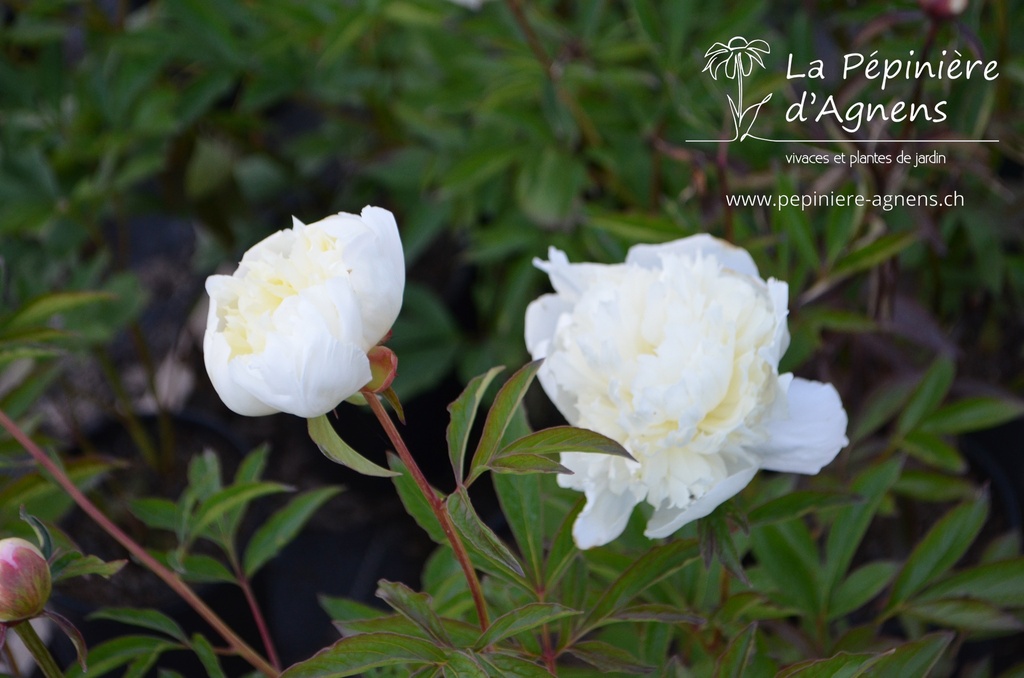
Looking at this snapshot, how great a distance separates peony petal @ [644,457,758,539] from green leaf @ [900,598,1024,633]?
19cm

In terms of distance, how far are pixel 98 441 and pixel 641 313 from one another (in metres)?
0.97

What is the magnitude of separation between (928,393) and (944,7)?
0.91ft

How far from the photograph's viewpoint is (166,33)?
41.4 inches

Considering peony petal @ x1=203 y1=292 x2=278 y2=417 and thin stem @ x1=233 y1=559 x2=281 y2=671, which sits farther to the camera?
thin stem @ x1=233 y1=559 x2=281 y2=671

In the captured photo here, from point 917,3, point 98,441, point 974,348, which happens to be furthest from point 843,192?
point 98,441

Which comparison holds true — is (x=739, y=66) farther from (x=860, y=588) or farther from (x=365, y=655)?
(x=365, y=655)

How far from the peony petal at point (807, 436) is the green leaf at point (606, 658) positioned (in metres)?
0.12

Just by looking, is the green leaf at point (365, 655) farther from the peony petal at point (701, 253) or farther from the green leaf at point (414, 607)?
the peony petal at point (701, 253)

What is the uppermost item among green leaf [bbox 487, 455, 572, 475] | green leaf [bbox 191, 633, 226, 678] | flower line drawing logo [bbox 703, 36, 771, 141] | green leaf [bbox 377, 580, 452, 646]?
flower line drawing logo [bbox 703, 36, 771, 141]

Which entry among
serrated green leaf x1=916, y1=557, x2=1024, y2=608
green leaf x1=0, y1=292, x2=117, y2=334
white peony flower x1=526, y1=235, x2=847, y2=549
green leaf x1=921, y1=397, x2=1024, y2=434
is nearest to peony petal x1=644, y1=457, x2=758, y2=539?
white peony flower x1=526, y1=235, x2=847, y2=549

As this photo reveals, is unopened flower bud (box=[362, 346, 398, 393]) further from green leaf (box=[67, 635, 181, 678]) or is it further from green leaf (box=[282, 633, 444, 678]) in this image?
green leaf (box=[67, 635, 181, 678])

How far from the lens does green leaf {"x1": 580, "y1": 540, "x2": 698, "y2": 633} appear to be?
48cm

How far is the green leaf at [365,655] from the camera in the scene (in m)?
0.40

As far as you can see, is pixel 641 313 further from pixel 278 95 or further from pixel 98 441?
pixel 98 441
